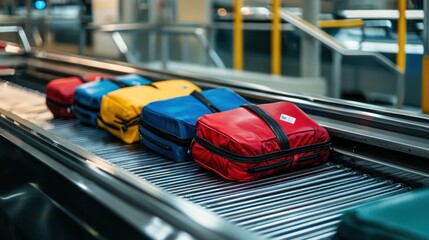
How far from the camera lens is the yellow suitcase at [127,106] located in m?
2.74

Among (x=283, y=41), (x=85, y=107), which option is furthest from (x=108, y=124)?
(x=283, y=41)

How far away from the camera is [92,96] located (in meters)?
3.07

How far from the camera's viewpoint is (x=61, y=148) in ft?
7.30

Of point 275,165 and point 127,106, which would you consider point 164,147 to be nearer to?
point 127,106

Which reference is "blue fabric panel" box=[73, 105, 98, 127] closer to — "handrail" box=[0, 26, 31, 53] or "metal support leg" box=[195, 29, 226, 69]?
"handrail" box=[0, 26, 31, 53]

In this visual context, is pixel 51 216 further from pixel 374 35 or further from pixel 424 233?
pixel 374 35

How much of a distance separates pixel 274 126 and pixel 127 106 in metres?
0.82

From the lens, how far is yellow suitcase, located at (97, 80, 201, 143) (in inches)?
108

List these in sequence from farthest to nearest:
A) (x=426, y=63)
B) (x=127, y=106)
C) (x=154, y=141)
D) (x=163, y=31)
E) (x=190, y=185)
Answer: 1. (x=163, y=31)
2. (x=426, y=63)
3. (x=127, y=106)
4. (x=154, y=141)
5. (x=190, y=185)

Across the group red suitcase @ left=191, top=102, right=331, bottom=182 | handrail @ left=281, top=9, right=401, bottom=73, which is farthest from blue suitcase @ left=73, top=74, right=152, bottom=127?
handrail @ left=281, top=9, right=401, bottom=73

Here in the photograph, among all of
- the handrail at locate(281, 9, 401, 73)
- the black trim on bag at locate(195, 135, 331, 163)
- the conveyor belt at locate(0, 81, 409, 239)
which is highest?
the handrail at locate(281, 9, 401, 73)

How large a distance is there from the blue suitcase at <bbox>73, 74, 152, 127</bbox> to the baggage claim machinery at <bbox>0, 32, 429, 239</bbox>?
14cm

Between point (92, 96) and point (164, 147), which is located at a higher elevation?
point (92, 96)

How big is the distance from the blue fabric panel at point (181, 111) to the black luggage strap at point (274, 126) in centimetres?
27
